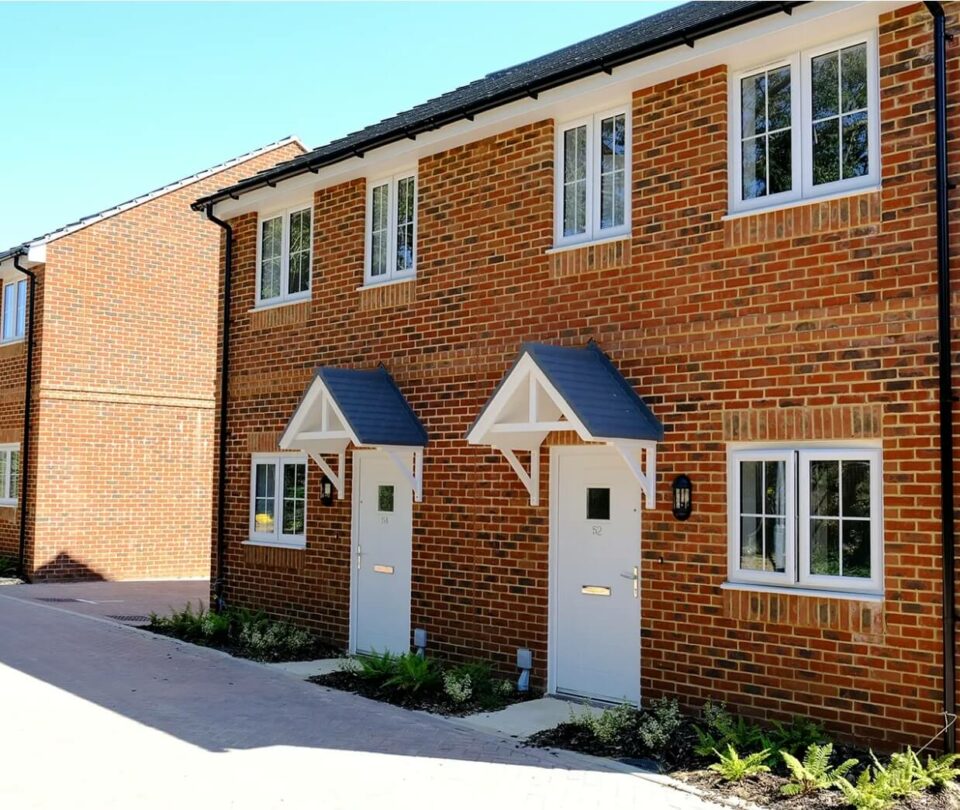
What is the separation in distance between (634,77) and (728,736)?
543 centimetres

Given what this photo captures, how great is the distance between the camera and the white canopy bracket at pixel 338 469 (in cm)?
1166

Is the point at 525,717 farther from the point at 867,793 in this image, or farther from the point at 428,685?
the point at 867,793

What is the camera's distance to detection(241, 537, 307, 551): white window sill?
12.7m

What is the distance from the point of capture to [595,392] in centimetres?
850

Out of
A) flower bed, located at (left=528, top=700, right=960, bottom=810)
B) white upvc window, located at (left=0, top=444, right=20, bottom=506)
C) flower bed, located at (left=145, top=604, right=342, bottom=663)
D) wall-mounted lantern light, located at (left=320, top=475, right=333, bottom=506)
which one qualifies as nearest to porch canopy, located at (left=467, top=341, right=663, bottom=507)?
flower bed, located at (left=528, top=700, right=960, bottom=810)

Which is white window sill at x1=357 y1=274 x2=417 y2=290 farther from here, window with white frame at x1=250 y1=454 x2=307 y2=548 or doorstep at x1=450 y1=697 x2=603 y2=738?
doorstep at x1=450 y1=697 x2=603 y2=738

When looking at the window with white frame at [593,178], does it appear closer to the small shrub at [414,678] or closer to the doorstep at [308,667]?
the small shrub at [414,678]

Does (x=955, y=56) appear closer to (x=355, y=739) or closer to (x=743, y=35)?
(x=743, y=35)

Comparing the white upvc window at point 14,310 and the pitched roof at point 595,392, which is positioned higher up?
the white upvc window at point 14,310

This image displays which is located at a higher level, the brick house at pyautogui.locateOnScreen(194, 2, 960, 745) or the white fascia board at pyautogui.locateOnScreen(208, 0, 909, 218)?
the white fascia board at pyautogui.locateOnScreen(208, 0, 909, 218)

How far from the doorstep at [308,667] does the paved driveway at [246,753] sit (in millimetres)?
190

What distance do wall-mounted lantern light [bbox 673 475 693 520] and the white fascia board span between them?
3446 mm

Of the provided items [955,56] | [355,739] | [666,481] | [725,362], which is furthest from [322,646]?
[955,56]

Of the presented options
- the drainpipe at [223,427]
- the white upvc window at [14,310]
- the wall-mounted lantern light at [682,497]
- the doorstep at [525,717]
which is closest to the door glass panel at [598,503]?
the wall-mounted lantern light at [682,497]
